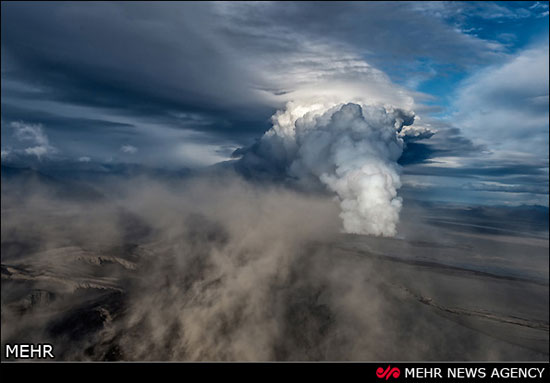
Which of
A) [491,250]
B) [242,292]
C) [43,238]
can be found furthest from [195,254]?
[491,250]

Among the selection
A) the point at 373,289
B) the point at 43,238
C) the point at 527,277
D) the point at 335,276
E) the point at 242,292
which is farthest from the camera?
the point at 43,238

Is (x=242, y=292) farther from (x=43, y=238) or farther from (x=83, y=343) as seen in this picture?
(x=43, y=238)

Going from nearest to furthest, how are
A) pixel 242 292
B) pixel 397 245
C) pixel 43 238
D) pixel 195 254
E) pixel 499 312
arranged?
pixel 242 292 → pixel 499 312 → pixel 195 254 → pixel 43 238 → pixel 397 245

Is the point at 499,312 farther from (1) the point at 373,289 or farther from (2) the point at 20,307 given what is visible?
(2) the point at 20,307

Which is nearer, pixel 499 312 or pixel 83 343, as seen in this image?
pixel 83 343

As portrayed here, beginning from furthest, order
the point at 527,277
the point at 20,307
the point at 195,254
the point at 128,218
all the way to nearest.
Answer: the point at 128,218
the point at 527,277
the point at 195,254
the point at 20,307
